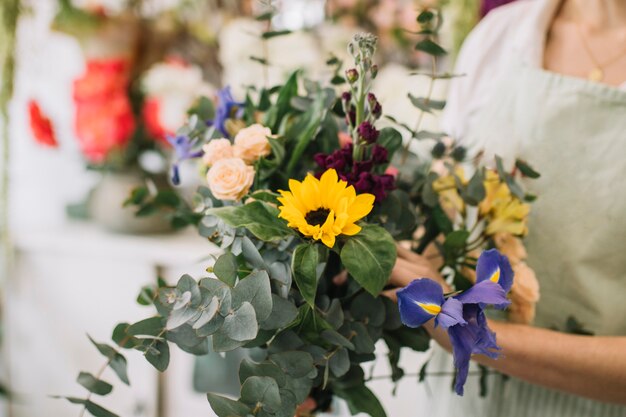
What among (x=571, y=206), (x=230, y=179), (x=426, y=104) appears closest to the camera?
(x=230, y=179)

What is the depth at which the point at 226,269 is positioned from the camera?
52 centimetres

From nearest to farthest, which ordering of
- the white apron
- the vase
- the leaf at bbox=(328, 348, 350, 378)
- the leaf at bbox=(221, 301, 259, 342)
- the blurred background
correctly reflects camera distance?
the leaf at bbox=(221, 301, 259, 342) < the leaf at bbox=(328, 348, 350, 378) < the white apron < the blurred background < the vase

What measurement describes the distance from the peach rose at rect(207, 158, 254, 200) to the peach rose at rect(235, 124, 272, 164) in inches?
1.1

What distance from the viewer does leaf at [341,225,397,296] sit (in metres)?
0.52

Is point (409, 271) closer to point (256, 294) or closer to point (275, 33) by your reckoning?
point (256, 294)

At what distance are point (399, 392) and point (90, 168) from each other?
37.4 inches

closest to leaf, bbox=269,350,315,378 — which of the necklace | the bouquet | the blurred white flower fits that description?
the bouquet

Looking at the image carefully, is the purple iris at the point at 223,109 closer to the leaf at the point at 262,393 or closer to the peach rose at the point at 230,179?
the peach rose at the point at 230,179

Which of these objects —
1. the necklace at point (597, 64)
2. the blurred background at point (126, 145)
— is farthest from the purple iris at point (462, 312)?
the blurred background at point (126, 145)

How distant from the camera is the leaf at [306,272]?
50 cm

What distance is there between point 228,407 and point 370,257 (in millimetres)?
172

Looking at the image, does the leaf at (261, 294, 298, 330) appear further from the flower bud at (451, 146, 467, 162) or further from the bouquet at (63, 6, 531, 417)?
the flower bud at (451, 146, 467, 162)

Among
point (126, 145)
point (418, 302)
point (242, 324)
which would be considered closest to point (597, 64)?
point (418, 302)

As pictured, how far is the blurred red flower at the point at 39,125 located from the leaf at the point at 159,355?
1.23 meters
